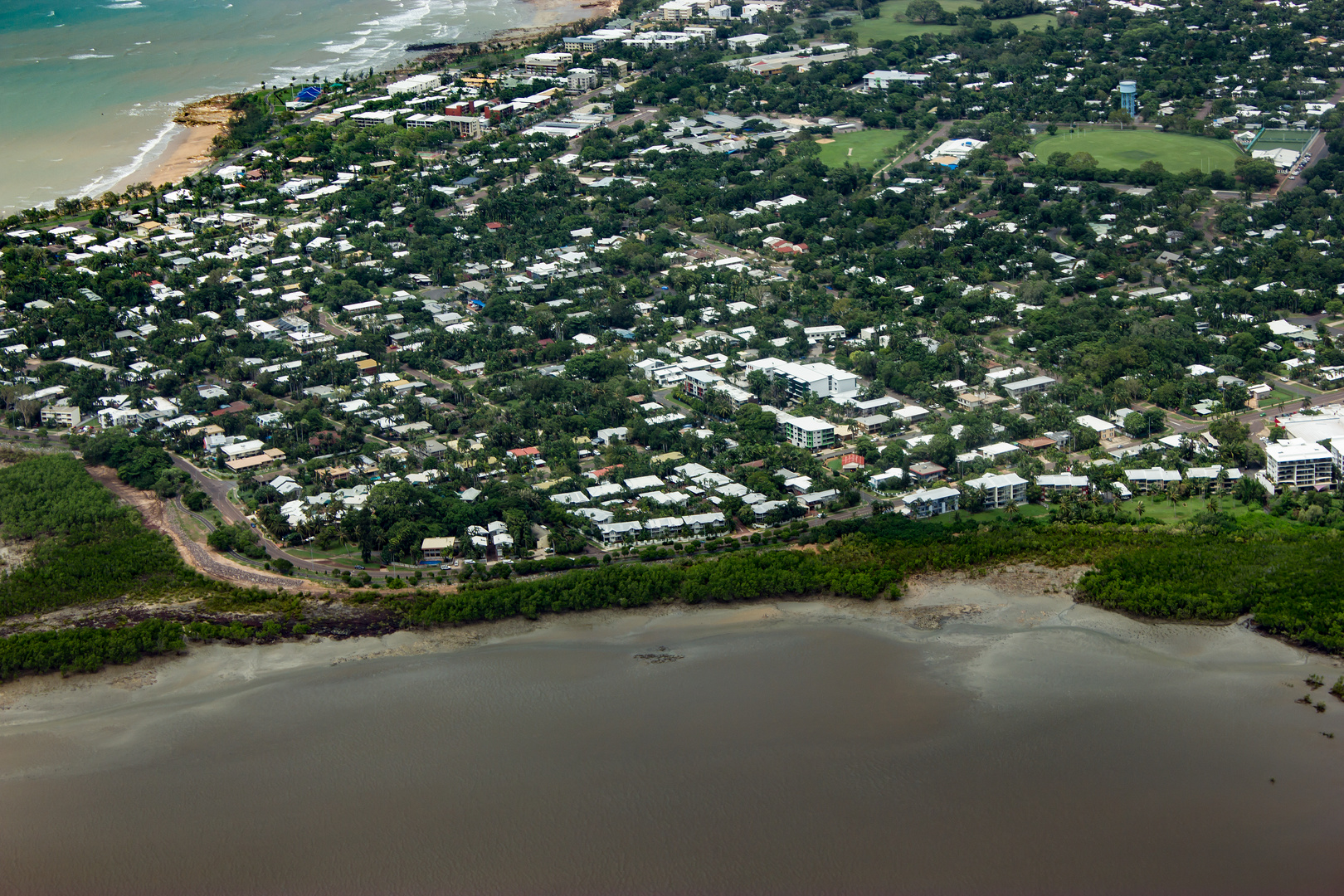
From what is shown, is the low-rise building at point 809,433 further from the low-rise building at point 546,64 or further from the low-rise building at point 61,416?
the low-rise building at point 546,64

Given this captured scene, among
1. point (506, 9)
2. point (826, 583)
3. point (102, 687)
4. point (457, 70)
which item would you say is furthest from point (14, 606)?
point (506, 9)

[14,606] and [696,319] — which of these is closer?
[14,606]

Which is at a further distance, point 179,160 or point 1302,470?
point 179,160

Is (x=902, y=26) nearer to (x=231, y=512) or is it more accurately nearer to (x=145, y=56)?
(x=145, y=56)

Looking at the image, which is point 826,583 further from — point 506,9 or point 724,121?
point 506,9

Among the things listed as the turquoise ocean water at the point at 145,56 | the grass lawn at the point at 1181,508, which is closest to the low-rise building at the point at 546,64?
the turquoise ocean water at the point at 145,56

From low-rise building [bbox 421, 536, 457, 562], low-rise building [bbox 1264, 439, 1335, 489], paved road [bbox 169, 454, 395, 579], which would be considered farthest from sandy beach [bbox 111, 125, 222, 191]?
low-rise building [bbox 1264, 439, 1335, 489]

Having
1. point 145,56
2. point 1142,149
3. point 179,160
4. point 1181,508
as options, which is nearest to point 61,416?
point 179,160
